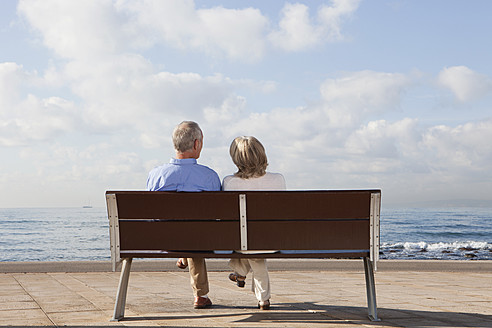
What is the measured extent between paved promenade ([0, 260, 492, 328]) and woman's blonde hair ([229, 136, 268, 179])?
103cm

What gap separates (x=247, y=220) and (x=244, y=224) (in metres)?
0.03

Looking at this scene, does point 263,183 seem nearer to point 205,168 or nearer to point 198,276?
point 205,168

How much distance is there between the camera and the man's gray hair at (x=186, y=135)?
457 centimetres

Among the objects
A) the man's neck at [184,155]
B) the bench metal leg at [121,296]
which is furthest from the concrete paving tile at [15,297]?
the man's neck at [184,155]

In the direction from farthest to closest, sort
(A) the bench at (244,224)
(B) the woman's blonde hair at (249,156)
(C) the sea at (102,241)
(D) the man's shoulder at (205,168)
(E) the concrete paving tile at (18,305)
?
1. (C) the sea at (102,241)
2. (E) the concrete paving tile at (18,305)
3. (D) the man's shoulder at (205,168)
4. (B) the woman's blonde hair at (249,156)
5. (A) the bench at (244,224)

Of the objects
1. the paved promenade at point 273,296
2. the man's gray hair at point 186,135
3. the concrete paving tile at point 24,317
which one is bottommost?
the paved promenade at point 273,296

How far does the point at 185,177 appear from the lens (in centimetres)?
451

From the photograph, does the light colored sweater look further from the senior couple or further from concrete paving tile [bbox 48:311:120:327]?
concrete paving tile [bbox 48:311:120:327]

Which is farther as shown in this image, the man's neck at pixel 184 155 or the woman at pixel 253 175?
the man's neck at pixel 184 155

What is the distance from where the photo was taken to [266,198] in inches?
157

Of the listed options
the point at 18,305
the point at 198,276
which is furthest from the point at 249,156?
the point at 18,305

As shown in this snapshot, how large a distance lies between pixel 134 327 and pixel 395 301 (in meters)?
2.54

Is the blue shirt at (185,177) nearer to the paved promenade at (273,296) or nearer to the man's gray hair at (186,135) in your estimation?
the man's gray hair at (186,135)

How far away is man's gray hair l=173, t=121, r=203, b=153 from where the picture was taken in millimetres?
4570
